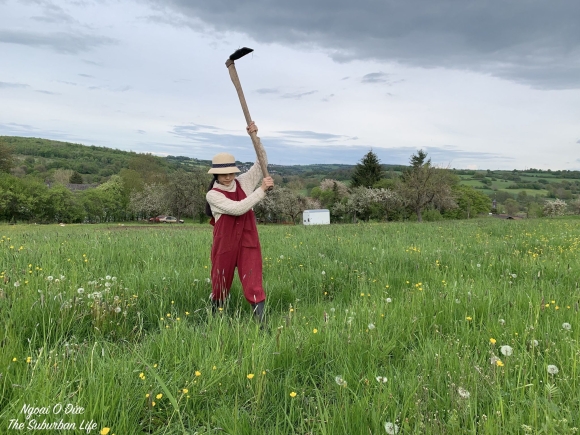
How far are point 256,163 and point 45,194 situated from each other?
62.3 meters

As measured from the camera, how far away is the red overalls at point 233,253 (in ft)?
15.1

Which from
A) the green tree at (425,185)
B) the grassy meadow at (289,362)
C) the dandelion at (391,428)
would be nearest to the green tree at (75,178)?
the green tree at (425,185)

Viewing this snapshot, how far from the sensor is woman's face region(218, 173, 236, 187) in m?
4.73

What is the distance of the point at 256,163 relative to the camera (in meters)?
5.11

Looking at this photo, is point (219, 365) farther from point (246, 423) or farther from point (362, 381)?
point (362, 381)

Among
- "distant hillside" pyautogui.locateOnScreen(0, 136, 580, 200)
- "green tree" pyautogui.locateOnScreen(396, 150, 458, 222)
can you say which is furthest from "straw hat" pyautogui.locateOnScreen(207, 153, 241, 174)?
"distant hillside" pyautogui.locateOnScreen(0, 136, 580, 200)

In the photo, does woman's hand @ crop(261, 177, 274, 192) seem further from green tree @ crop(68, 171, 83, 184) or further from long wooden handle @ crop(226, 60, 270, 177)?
green tree @ crop(68, 171, 83, 184)

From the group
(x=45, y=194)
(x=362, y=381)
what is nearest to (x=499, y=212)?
(x=45, y=194)

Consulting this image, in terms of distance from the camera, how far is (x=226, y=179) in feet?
15.5

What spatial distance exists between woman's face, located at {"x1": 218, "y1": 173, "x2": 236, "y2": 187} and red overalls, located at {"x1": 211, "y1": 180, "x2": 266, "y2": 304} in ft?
0.46

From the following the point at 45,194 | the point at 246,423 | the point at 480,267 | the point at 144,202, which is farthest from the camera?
the point at 144,202

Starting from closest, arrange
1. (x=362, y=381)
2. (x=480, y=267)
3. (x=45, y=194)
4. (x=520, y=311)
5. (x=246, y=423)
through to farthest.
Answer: (x=246, y=423)
(x=362, y=381)
(x=520, y=311)
(x=480, y=267)
(x=45, y=194)

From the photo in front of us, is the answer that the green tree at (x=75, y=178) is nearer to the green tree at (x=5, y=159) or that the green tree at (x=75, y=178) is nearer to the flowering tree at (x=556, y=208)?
the green tree at (x=5, y=159)

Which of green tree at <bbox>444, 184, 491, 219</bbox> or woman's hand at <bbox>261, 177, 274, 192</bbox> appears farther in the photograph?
green tree at <bbox>444, 184, 491, 219</bbox>
